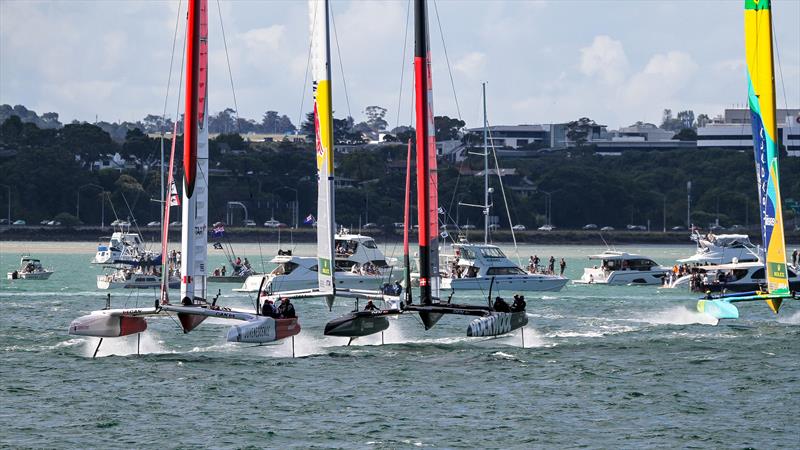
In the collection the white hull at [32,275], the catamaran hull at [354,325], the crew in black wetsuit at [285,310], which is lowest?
the catamaran hull at [354,325]

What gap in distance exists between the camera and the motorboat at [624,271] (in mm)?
71000

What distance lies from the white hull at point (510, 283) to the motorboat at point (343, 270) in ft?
9.14

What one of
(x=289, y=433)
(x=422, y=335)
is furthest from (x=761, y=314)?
(x=289, y=433)

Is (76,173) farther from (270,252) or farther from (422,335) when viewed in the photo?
(422,335)

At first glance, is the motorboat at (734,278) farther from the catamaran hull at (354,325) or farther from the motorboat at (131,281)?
the catamaran hull at (354,325)

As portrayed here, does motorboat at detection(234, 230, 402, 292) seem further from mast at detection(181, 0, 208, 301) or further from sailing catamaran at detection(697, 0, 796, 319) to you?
mast at detection(181, 0, 208, 301)

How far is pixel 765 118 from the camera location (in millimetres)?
40312

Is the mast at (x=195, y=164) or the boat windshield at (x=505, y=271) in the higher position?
the mast at (x=195, y=164)

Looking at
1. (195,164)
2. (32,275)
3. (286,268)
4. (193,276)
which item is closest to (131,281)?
(286,268)

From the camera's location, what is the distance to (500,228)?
165m

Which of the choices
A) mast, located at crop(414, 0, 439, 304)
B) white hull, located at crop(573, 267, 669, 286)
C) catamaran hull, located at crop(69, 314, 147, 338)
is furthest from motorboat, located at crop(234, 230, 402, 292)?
catamaran hull, located at crop(69, 314, 147, 338)

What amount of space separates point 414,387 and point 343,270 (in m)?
34.3

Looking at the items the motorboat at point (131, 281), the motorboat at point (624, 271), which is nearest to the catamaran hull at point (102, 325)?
the motorboat at point (131, 281)

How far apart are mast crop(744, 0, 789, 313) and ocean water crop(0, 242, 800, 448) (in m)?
2.67
